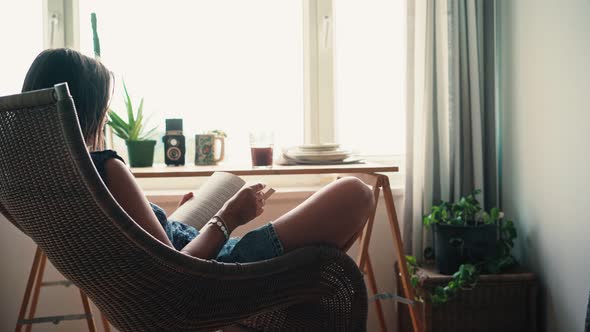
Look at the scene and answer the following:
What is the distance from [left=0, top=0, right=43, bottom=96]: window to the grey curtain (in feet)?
5.14

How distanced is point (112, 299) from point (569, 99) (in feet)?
5.25

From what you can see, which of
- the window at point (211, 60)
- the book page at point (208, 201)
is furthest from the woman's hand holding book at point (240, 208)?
the window at point (211, 60)

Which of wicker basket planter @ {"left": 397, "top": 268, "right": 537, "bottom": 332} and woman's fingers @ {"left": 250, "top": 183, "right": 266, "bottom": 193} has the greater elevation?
woman's fingers @ {"left": 250, "top": 183, "right": 266, "bottom": 193}

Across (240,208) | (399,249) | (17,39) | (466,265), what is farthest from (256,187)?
(17,39)

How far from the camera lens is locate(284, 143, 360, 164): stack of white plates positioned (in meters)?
2.07

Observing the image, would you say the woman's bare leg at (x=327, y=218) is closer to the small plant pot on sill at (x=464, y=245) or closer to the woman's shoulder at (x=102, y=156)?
the woman's shoulder at (x=102, y=156)

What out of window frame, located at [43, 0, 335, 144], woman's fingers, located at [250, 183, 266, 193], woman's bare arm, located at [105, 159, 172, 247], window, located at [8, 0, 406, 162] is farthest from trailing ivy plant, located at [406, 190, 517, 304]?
woman's bare arm, located at [105, 159, 172, 247]

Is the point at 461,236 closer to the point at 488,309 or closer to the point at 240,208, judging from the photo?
the point at 488,309

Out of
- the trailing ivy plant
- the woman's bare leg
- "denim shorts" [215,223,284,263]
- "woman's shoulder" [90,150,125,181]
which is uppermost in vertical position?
"woman's shoulder" [90,150,125,181]

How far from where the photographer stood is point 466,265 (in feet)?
7.09

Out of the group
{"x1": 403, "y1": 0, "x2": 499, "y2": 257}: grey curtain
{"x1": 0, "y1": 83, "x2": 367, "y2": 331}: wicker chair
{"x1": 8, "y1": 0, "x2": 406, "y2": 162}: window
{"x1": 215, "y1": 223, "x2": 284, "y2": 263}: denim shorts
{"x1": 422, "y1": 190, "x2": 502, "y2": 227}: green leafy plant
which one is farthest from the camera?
{"x1": 8, "y1": 0, "x2": 406, "y2": 162}: window

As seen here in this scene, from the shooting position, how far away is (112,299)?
113 centimetres

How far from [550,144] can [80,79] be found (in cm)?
162

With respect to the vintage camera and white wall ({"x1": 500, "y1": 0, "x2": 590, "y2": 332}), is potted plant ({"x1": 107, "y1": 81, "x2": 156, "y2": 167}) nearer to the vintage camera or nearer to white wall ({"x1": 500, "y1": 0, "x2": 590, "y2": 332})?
the vintage camera
